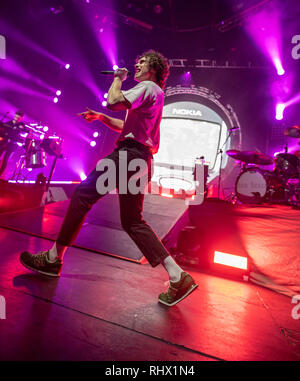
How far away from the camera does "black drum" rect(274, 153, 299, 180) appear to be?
224 inches

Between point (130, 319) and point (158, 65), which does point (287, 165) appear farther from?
point (130, 319)

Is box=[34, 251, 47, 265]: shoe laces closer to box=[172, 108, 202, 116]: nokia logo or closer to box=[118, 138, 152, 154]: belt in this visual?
box=[118, 138, 152, 154]: belt

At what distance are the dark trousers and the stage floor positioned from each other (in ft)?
1.13

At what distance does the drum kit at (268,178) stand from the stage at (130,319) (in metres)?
4.10

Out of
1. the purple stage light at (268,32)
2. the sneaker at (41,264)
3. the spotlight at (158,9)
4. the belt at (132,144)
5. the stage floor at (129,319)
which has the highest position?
the spotlight at (158,9)

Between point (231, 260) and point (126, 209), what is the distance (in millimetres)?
1378

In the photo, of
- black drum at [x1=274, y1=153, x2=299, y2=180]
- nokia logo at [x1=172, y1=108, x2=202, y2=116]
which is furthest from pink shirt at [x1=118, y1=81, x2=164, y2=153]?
nokia logo at [x1=172, y1=108, x2=202, y2=116]

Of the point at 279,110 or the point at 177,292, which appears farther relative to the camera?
the point at 279,110

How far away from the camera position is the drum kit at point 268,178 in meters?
5.52

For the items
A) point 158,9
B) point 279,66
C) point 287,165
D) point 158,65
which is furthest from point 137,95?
point 279,66

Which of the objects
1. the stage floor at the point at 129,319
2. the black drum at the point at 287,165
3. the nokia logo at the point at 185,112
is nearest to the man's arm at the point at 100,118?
the stage floor at the point at 129,319

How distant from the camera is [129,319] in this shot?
1.35m

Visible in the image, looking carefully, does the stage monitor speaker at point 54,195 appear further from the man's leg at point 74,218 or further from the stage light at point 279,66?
the stage light at point 279,66
